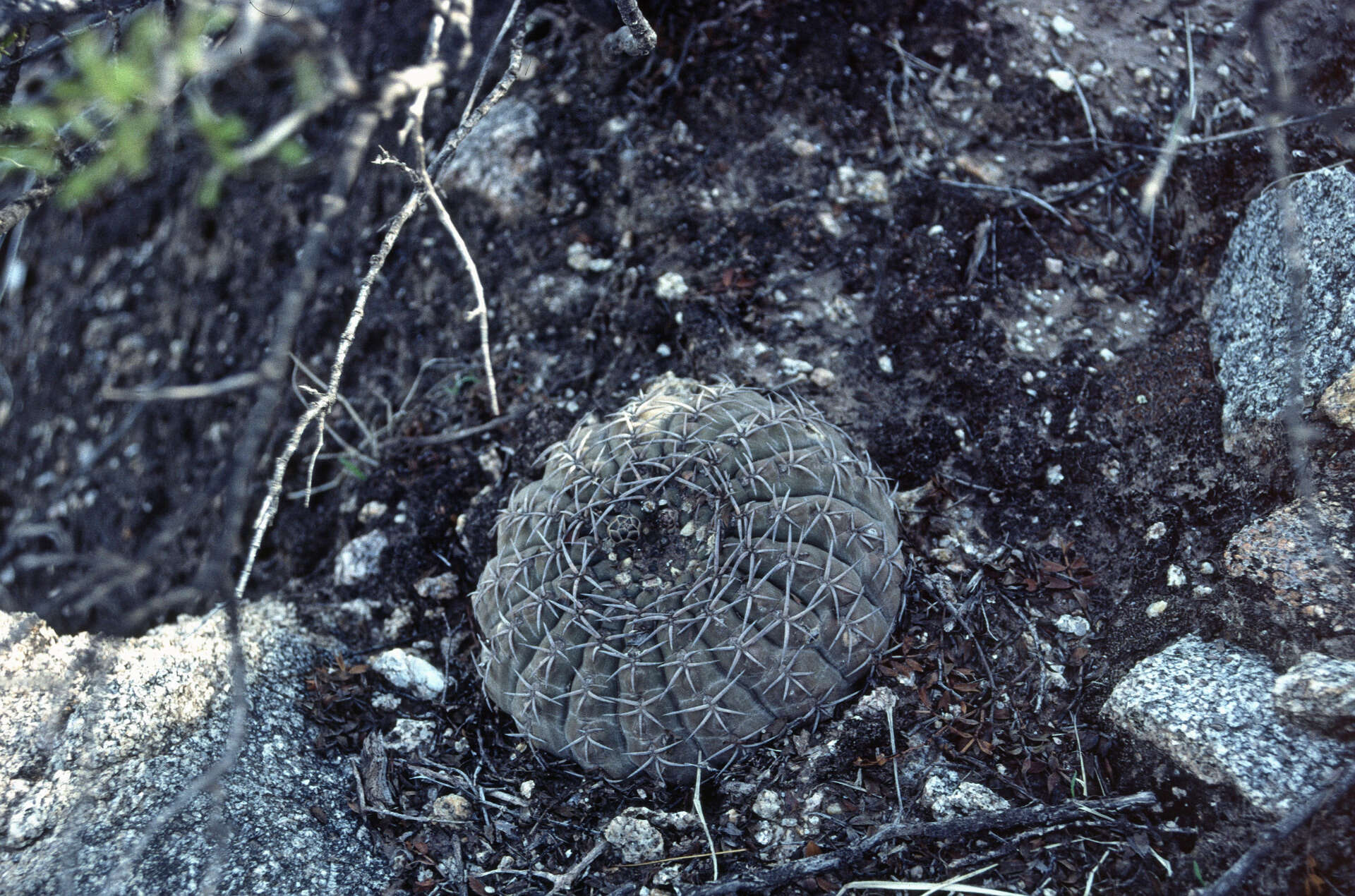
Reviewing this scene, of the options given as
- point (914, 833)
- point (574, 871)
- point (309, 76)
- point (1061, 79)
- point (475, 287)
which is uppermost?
point (309, 76)

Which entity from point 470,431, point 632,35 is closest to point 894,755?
point 470,431

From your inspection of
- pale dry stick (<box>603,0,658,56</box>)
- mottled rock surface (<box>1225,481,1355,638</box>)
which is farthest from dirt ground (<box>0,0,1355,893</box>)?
pale dry stick (<box>603,0,658,56</box>)

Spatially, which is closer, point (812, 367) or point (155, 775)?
point (155, 775)

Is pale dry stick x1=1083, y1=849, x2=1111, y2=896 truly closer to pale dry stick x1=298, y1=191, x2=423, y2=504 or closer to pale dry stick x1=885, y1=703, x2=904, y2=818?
pale dry stick x1=885, y1=703, x2=904, y2=818

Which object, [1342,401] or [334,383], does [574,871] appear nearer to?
[334,383]

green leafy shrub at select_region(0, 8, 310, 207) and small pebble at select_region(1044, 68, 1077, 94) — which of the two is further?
small pebble at select_region(1044, 68, 1077, 94)
